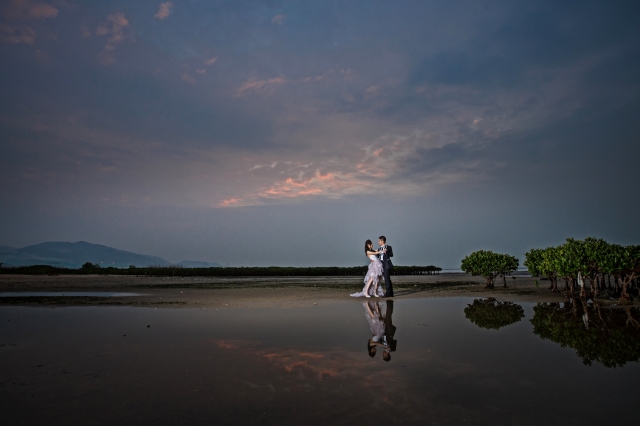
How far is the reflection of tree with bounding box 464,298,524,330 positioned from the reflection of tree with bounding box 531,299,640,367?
603 mm

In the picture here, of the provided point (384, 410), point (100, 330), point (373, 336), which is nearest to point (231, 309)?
point (100, 330)

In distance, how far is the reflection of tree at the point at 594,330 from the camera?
720 centimetres

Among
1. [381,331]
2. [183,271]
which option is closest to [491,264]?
[381,331]

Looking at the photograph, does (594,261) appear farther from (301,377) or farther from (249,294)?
(249,294)

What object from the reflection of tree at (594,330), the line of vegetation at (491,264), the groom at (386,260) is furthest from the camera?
the line of vegetation at (491,264)

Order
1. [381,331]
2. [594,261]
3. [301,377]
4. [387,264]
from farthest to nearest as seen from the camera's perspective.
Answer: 1. [387,264]
2. [594,261]
3. [381,331]
4. [301,377]

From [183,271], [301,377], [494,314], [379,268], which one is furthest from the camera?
[183,271]

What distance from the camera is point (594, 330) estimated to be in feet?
→ 31.4

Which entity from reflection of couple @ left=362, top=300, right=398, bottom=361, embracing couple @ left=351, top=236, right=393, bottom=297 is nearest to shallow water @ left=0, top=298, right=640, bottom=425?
reflection of couple @ left=362, top=300, right=398, bottom=361

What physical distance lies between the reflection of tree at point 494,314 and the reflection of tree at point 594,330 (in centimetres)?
60

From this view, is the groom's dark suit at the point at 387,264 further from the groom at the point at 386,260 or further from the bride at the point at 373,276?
the bride at the point at 373,276

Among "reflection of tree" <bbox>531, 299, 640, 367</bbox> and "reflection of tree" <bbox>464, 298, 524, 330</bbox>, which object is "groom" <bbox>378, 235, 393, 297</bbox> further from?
"reflection of tree" <bbox>531, 299, 640, 367</bbox>

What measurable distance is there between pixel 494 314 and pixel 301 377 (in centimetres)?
935

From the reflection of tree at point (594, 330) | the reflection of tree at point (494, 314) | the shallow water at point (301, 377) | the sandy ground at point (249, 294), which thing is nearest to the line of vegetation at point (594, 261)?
the sandy ground at point (249, 294)
